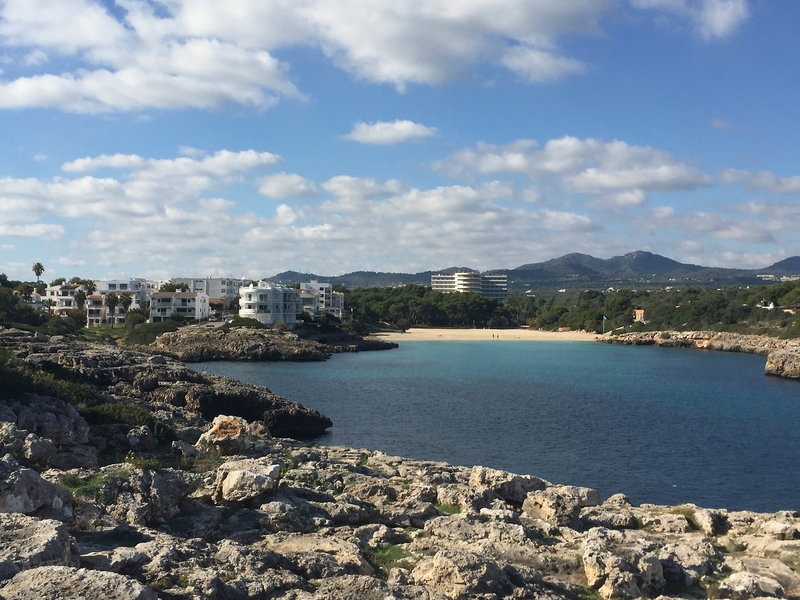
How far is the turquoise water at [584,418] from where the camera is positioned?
1250 inches

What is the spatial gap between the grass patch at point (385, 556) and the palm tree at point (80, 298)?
12138cm

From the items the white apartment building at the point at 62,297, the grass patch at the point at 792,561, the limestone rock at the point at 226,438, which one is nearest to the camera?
the grass patch at the point at 792,561

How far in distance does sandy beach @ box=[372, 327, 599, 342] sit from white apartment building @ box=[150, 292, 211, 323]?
36.9 metres

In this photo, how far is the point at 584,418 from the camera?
1853 inches

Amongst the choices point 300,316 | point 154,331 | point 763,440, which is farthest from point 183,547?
point 300,316

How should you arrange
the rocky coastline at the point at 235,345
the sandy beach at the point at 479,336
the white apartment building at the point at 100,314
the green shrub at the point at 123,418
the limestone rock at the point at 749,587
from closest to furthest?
the limestone rock at the point at 749,587 → the green shrub at the point at 123,418 → the rocky coastline at the point at 235,345 → the white apartment building at the point at 100,314 → the sandy beach at the point at 479,336

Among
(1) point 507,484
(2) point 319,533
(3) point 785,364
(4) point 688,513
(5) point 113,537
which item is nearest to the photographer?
(5) point 113,537

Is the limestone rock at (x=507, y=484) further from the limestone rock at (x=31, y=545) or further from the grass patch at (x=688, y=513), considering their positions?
the limestone rock at (x=31, y=545)

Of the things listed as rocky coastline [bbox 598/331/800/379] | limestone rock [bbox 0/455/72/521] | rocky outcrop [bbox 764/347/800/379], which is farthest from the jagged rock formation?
rocky coastline [bbox 598/331/800/379]

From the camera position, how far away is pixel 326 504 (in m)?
15.4

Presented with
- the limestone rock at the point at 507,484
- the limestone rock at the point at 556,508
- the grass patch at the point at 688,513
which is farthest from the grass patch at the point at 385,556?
the grass patch at the point at 688,513

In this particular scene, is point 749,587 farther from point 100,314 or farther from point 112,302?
point 100,314

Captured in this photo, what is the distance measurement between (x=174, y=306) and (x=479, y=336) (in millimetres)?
64119

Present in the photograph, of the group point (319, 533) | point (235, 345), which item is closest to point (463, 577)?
point (319, 533)
